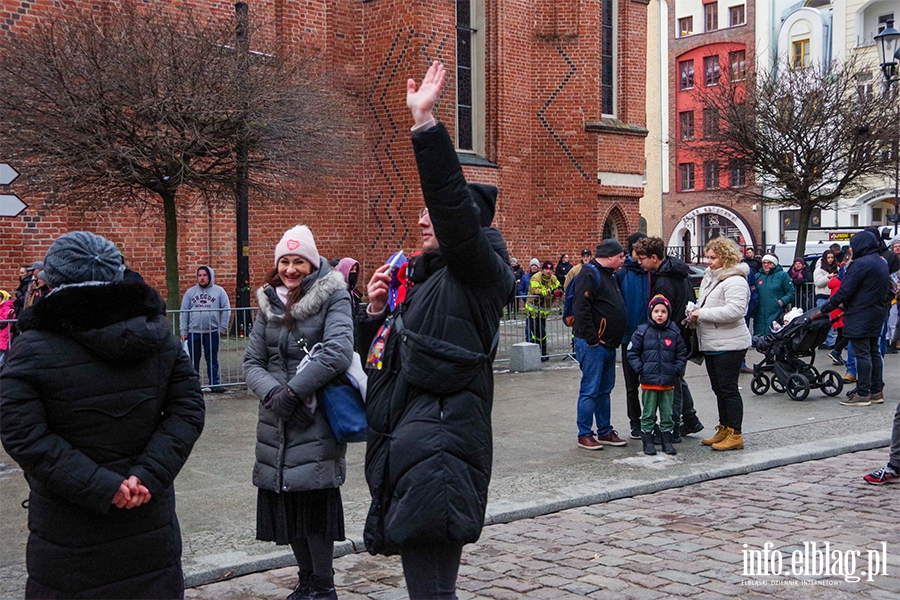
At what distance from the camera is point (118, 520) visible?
3.55 metres

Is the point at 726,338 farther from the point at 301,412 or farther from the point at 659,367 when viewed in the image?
the point at 301,412

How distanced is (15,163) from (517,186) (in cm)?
1321

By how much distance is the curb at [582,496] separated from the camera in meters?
5.67

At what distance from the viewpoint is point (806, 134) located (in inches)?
918

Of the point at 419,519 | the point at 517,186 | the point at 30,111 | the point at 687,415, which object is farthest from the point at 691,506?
the point at 517,186

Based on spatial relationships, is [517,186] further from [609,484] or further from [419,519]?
[419,519]

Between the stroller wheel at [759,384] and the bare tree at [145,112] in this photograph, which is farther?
the stroller wheel at [759,384]

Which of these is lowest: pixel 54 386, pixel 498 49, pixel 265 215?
pixel 54 386

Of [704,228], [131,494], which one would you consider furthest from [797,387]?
[704,228]

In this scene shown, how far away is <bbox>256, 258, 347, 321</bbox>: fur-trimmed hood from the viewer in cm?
511

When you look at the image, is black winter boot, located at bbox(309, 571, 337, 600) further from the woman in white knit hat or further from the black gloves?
the black gloves

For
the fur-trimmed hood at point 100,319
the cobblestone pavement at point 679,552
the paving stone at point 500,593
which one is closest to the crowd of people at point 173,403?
the fur-trimmed hood at point 100,319

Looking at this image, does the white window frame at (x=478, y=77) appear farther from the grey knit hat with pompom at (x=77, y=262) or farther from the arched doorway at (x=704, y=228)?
the arched doorway at (x=704, y=228)

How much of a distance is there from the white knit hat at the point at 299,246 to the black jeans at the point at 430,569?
2014mm
